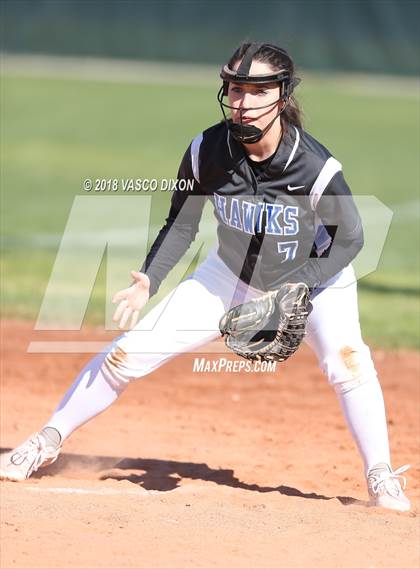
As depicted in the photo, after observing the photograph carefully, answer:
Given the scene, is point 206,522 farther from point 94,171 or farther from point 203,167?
point 94,171

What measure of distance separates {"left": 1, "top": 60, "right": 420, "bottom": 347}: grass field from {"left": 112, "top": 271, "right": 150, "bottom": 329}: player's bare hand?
1316mm

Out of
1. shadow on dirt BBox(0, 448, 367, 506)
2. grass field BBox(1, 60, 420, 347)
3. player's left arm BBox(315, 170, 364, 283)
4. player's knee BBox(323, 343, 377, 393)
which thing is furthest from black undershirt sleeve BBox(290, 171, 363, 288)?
shadow on dirt BBox(0, 448, 367, 506)

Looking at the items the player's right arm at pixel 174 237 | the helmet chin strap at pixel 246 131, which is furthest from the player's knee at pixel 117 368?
the helmet chin strap at pixel 246 131

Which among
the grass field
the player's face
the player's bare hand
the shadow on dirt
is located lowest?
the grass field

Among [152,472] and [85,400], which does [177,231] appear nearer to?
[85,400]

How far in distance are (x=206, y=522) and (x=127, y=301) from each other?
1165 mm

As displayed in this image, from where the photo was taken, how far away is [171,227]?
5.50 metres

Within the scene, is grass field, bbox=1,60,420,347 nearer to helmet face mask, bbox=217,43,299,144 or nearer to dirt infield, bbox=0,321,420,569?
helmet face mask, bbox=217,43,299,144

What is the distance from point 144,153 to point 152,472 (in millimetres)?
13169

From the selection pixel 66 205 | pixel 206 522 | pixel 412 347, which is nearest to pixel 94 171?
pixel 66 205

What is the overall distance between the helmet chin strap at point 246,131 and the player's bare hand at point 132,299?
33.6 inches

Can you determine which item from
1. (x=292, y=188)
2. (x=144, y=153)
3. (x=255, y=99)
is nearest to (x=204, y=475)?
(x=292, y=188)

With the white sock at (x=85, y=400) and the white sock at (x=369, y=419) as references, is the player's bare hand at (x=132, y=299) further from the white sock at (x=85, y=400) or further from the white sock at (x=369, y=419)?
the white sock at (x=369, y=419)

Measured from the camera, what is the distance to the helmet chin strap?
16.4ft
